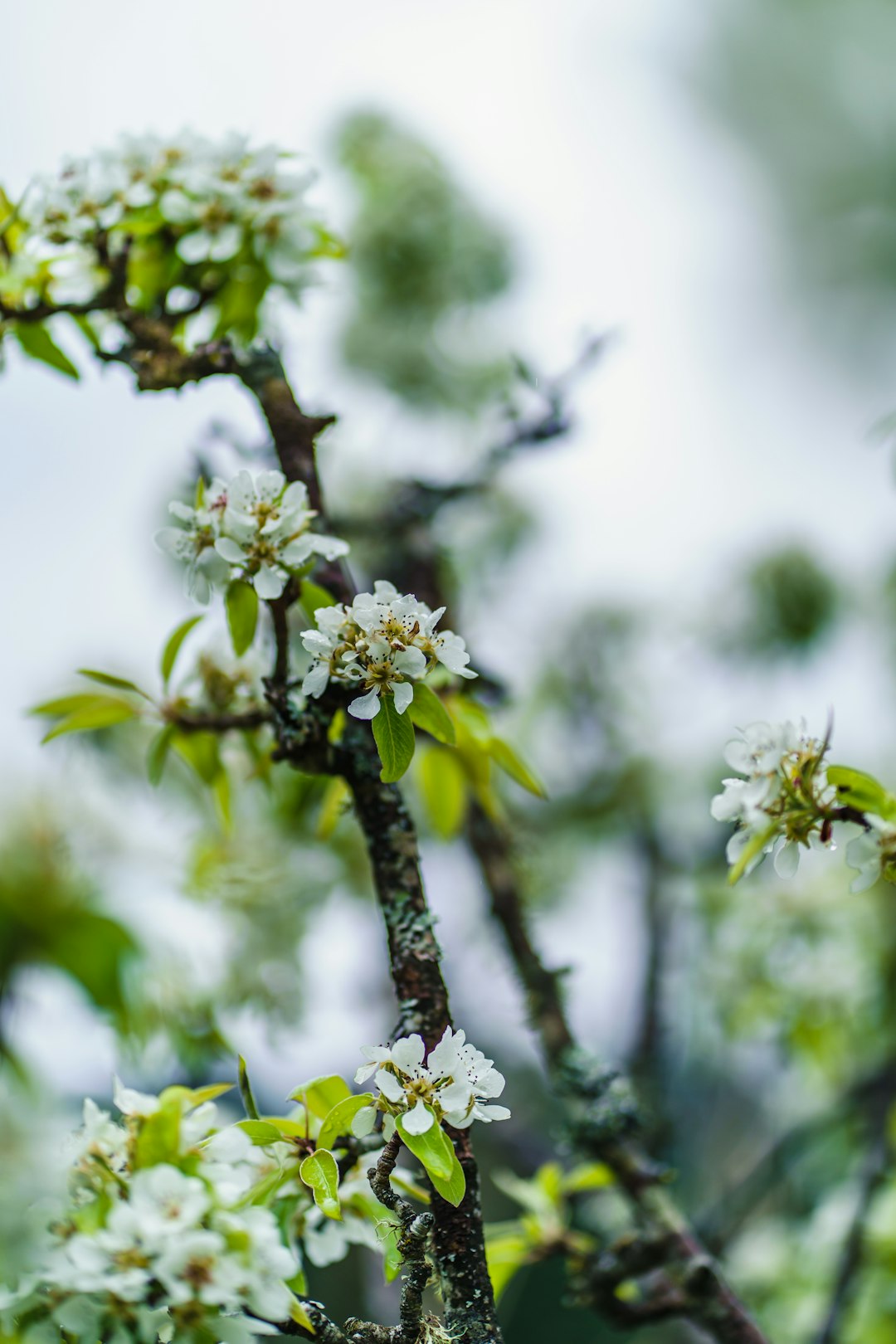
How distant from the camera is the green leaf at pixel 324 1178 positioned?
0.45 meters

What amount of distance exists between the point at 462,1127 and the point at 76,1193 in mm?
168

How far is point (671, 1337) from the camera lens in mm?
1759

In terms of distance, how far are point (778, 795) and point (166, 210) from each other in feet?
1.75

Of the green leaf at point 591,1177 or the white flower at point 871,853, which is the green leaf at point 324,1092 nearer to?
the white flower at point 871,853

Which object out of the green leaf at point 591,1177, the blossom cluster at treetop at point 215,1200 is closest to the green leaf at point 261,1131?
the blossom cluster at treetop at point 215,1200

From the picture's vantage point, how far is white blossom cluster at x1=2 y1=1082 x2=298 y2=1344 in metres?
0.39

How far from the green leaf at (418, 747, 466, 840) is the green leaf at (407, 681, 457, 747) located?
0.71ft

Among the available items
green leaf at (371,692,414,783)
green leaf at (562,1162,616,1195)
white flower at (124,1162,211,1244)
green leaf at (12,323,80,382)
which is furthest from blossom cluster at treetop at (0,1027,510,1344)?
green leaf at (12,323,80,382)

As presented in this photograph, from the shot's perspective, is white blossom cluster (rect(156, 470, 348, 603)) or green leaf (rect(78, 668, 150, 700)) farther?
green leaf (rect(78, 668, 150, 700))

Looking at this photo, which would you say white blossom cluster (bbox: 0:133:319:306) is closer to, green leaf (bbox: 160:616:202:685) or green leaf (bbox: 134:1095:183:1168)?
green leaf (bbox: 160:616:202:685)

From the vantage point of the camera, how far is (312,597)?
589 millimetres

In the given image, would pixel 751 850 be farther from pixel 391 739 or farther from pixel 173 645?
pixel 173 645

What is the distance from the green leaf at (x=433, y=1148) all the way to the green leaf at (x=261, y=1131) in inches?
3.3

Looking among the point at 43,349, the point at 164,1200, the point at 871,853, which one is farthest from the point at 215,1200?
the point at 43,349
